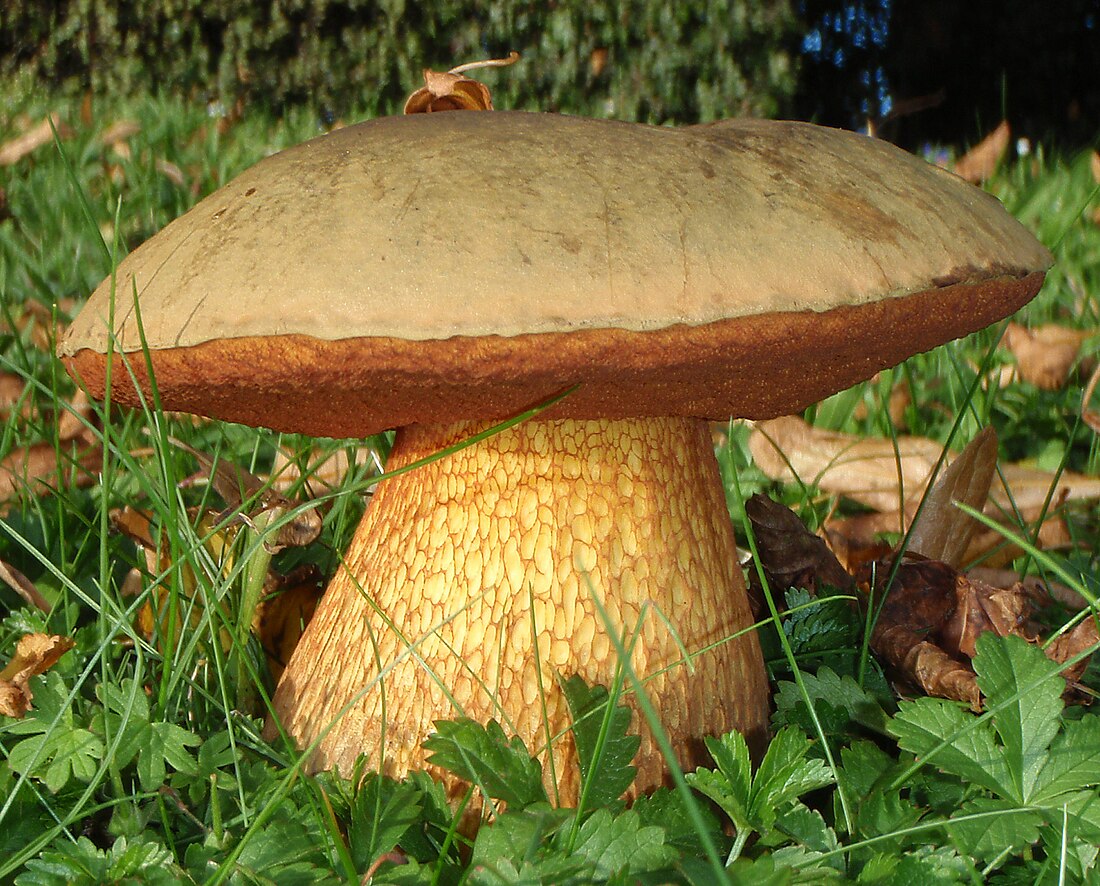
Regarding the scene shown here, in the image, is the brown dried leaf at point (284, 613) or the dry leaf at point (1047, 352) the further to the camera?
the dry leaf at point (1047, 352)

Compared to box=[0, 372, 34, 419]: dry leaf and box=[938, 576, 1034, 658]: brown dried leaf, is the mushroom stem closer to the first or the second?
box=[938, 576, 1034, 658]: brown dried leaf

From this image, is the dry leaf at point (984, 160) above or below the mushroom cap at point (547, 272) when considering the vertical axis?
below

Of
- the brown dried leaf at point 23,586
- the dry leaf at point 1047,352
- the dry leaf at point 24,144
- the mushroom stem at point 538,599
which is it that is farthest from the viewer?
the dry leaf at point 24,144

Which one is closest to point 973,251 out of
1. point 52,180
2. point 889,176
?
point 889,176

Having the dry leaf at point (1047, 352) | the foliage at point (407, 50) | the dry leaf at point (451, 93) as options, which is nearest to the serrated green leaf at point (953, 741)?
the dry leaf at point (451, 93)

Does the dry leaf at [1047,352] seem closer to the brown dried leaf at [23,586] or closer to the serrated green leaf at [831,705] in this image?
the serrated green leaf at [831,705]
